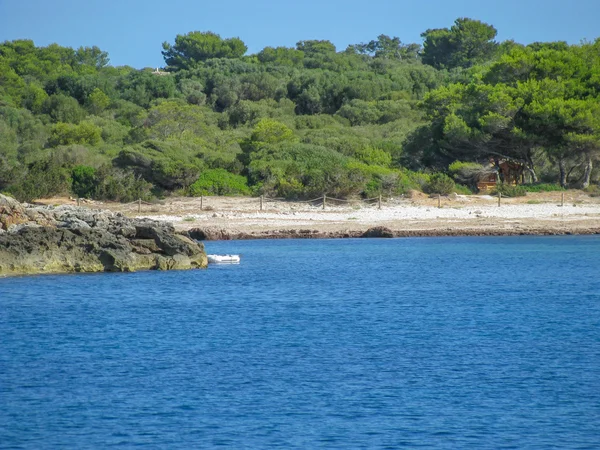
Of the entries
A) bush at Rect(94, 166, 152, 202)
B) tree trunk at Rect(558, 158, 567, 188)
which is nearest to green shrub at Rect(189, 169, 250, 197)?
bush at Rect(94, 166, 152, 202)

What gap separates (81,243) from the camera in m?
24.1

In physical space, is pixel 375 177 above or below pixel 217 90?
below

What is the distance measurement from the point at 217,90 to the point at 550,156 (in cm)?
3631

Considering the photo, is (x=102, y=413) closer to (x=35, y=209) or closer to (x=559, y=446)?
(x=559, y=446)

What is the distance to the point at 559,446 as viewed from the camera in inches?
407

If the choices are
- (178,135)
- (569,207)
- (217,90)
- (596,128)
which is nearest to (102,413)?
(569,207)

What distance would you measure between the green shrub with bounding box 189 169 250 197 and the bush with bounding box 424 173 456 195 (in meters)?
7.68

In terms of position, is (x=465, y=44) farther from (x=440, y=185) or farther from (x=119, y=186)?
(x=119, y=186)

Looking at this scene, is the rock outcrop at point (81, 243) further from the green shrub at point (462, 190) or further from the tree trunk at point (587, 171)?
the tree trunk at point (587, 171)

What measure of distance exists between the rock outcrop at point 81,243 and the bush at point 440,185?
17421 millimetres

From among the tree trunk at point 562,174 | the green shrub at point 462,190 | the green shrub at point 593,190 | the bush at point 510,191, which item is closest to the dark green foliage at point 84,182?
the green shrub at point 462,190

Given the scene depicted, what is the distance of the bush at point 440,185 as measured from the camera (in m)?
40.6

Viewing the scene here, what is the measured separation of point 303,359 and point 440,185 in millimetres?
26649

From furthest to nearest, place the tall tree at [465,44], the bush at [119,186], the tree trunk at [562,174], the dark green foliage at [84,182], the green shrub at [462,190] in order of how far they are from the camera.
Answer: the tall tree at [465,44] < the tree trunk at [562,174] < the green shrub at [462,190] < the dark green foliage at [84,182] < the bush at [119,186]
